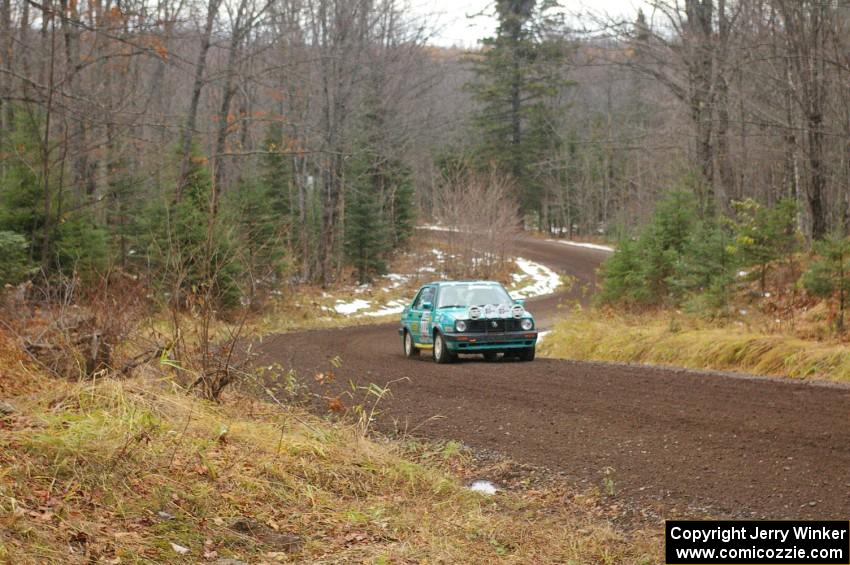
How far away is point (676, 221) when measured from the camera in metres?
22.6

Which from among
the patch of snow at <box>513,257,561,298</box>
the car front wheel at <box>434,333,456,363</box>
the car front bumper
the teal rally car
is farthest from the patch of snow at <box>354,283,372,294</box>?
A: the car front bumper

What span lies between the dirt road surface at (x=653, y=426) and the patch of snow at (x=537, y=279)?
26663 mm

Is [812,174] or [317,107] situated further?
[317,107]

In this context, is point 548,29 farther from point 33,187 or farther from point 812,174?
point 33,187

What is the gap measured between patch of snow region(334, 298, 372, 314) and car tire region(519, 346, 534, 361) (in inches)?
627

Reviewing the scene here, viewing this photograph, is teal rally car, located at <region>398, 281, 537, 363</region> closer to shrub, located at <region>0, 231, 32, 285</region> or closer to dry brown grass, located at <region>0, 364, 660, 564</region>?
shrub, located at <region>0, 231, 32, 285</region>

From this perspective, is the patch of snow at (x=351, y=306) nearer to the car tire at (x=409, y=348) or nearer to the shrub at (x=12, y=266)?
the car tire at (x=409, y=348)

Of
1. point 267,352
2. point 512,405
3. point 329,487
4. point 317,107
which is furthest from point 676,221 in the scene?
point 317,107

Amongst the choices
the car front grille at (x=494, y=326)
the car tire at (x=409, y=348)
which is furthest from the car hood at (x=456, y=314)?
the car tire at (x=409, y=348)

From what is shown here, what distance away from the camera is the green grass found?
12834 millimetres

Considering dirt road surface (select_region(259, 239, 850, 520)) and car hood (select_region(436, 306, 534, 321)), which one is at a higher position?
car hood (select_region(436, 306, 534, 321))

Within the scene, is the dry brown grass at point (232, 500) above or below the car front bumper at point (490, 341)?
above

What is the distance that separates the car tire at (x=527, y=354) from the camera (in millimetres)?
16578

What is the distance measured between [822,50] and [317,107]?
1156 inches
